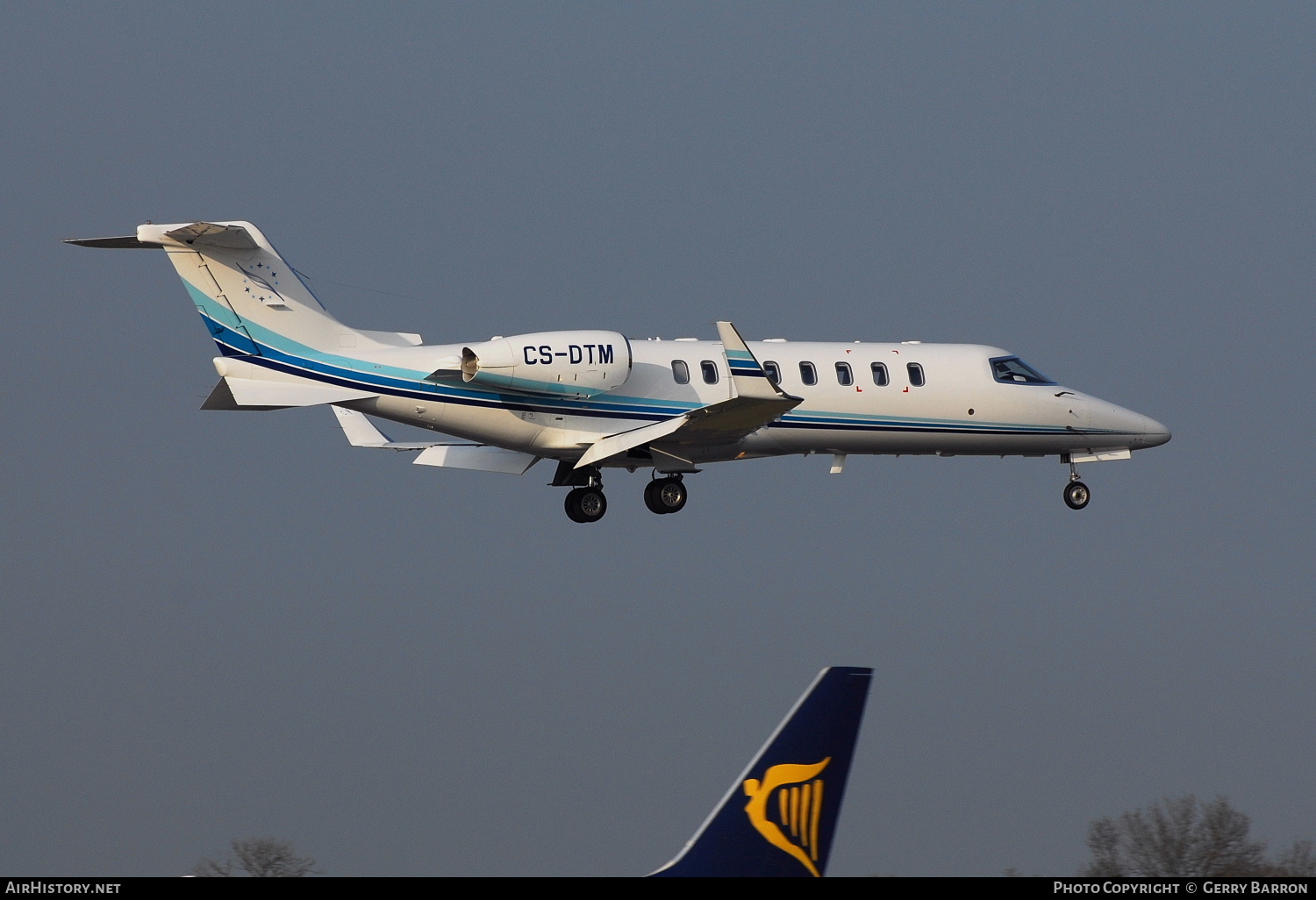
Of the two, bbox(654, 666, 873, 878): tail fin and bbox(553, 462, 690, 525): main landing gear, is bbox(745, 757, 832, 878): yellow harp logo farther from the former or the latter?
bbox(553, 462, 690, 525): main landing gear

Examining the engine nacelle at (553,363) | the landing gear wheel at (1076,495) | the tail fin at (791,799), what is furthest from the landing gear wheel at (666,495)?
the tail fin at (791,799)

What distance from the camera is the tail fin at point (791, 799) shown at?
13.0m

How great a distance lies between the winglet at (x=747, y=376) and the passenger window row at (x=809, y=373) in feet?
3.70

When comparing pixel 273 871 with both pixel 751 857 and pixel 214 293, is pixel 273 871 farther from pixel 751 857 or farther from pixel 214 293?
pixel 751 857

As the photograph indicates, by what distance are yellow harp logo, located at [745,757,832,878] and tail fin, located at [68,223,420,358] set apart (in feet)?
47.9

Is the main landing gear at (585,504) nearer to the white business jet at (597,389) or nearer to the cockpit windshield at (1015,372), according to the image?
the white business jet at (597,389)

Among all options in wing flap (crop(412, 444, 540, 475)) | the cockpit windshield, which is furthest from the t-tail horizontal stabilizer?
the cockpit windshield

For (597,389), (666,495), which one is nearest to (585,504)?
(666,495)
